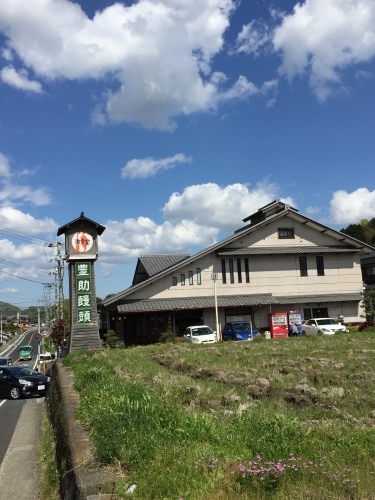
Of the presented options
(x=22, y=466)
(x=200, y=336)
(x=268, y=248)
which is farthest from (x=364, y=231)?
(x=22, y=466)

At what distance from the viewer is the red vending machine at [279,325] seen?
105ft

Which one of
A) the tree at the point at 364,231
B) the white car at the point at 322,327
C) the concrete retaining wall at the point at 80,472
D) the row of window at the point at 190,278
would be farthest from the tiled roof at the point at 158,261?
the tree at the point at 364,231

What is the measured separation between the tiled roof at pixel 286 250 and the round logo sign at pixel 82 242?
45.5 ft

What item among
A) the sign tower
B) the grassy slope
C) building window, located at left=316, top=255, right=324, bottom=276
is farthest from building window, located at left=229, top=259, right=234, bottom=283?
the grassy slope

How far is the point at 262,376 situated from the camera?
11.9 m

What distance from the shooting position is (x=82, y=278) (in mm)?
24781

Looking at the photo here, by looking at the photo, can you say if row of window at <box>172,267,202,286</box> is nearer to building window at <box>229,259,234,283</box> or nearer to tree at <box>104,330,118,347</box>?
building window at <box>229,259,234,283</box>

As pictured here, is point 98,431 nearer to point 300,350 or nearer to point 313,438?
point 313,438

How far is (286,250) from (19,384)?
24.1 m

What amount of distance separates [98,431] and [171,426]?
3.14 feet

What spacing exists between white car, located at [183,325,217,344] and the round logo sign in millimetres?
9529

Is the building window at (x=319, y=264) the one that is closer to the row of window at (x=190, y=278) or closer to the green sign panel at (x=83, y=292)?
the row of window at (x=190, y=278)

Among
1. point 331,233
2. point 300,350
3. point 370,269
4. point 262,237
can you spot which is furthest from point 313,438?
point 370,269

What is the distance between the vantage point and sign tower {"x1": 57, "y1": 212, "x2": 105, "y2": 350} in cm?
2428
